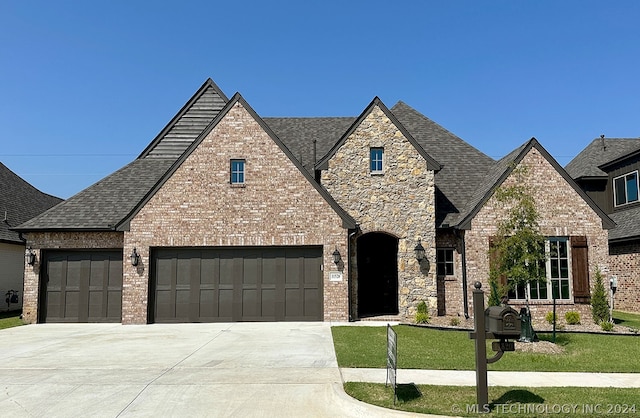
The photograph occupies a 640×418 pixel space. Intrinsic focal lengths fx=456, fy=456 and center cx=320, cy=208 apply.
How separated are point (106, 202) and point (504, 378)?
600 inches

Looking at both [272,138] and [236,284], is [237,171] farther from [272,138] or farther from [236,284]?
[236,284]

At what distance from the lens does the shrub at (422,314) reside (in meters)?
15.4

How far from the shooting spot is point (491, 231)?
1625 cm

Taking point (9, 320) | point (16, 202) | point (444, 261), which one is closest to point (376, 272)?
point (444, 261)

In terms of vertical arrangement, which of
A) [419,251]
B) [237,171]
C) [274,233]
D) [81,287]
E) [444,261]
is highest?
[237,171]

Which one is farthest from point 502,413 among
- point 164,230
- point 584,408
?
point 164,230

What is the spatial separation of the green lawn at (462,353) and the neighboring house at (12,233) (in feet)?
45.9

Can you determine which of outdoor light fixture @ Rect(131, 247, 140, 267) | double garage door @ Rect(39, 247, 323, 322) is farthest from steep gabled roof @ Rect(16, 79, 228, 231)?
double garage door @ Rect(39, 247, 323, 322)

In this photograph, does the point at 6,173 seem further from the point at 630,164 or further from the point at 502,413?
the point at 630,164

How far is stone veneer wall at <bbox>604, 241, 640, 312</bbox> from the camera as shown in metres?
19.1

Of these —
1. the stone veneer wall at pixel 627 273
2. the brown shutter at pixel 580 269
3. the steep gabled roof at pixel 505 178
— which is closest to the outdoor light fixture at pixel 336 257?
the steep gabled roof at pixel 505 178

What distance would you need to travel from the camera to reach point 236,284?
15.9 meters

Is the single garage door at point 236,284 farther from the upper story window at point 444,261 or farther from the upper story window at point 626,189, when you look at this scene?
the upper story window at point 626,189

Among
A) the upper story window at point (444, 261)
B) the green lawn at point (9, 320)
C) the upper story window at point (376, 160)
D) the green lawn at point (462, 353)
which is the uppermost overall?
the upper story window at point (376, 160)
